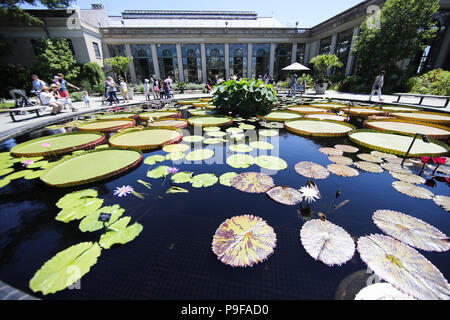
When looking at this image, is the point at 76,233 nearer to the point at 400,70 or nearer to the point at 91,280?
the point at 91,280

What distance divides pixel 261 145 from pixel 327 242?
2312 millimetres

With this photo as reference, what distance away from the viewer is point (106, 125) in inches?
191

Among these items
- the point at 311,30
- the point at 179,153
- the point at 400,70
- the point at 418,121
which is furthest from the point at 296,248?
the point at 311,30

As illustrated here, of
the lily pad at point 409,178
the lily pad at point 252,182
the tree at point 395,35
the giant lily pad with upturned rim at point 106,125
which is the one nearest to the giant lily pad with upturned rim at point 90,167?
the lily pad at point 252,182

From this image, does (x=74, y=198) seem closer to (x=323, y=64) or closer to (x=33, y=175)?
(x=33, y=175)

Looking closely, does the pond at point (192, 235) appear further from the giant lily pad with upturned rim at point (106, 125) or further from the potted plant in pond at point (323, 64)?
the potted plant in pond at point (323, 64)

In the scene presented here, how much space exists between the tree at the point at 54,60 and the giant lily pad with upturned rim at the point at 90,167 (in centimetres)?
1926

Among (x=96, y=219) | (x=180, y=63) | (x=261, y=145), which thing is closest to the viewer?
(x=96, y=219)

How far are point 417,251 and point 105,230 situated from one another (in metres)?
2.38

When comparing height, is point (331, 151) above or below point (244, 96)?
below

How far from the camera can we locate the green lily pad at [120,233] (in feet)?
4.75

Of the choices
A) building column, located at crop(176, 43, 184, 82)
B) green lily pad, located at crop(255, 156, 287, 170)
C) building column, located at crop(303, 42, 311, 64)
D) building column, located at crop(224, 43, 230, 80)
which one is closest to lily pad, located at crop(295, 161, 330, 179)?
green lily pad, located at crop(255, 156, 287, 170)

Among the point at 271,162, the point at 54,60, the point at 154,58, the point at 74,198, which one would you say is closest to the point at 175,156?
the point at 74,198

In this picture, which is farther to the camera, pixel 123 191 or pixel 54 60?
pixel 54 60
